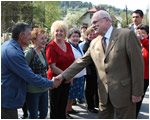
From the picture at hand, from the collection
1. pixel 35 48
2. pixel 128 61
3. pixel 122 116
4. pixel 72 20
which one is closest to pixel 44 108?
pixel 35 48

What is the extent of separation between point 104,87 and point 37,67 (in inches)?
43.1

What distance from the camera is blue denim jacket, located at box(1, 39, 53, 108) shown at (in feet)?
8.17

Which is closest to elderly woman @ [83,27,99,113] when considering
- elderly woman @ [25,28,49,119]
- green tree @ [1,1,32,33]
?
elderly woman @ [25,28,49,119]

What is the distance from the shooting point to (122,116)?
2.88 m

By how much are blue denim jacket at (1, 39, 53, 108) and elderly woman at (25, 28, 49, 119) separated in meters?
0.46

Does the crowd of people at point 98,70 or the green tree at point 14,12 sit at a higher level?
the green tree at point 14,12

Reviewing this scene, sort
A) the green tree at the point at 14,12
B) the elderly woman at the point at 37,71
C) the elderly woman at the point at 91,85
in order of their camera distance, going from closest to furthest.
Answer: the elderly woman at the point at 37,71 → the elderly woman at the point at 91,85 → the green tree at the point at 14,12

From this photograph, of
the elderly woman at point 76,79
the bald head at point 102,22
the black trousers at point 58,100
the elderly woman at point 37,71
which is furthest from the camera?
the elderly woman at point 76,79

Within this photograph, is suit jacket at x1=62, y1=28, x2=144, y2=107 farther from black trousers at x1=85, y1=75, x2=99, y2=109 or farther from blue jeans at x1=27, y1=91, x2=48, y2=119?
black trousers at x1=85, y1=75, x2=99, y2=109

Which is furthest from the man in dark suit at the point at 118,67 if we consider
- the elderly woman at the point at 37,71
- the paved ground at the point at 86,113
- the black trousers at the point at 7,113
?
the paved ground at the point at 86,113

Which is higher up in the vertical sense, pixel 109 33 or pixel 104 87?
pixel 109 33

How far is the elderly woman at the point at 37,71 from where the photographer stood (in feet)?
10.2

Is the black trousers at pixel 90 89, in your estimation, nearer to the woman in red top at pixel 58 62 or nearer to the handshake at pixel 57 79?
the woman in red top at pixel 58 62

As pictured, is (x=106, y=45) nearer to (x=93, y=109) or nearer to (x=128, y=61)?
(x=128, y=61)
